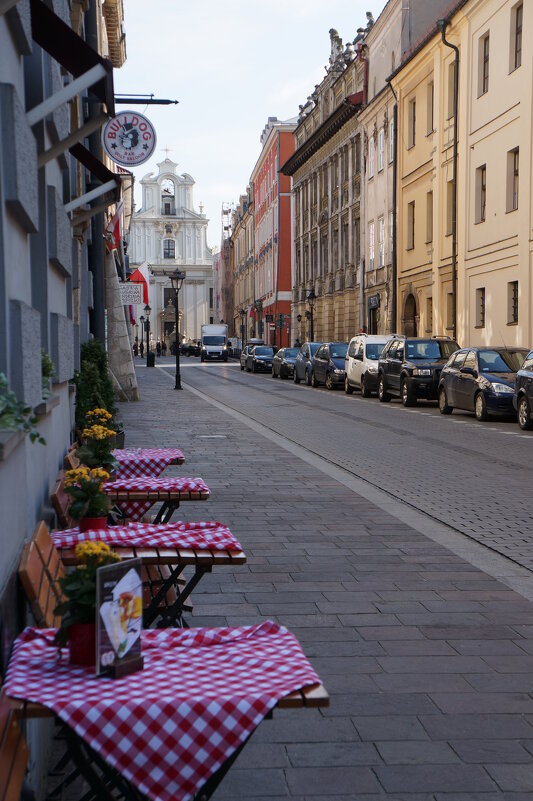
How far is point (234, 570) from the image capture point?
723 cm

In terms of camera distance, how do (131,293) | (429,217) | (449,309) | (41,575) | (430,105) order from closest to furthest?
(41,575) → (131,293) → (449,309) → (430,105) → (429,217)

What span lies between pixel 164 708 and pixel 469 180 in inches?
1232

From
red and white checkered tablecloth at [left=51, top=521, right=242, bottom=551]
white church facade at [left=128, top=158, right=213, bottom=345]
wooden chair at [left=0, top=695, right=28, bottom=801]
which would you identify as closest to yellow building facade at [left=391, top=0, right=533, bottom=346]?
red and white checkered tablecloth at [left=51, top=521, right=242, bottom=551]

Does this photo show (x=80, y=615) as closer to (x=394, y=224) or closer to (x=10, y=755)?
(x=10, y=755)

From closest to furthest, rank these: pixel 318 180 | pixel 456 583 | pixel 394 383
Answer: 1. pixel 456 583
2. pixel 394 383
3. pixel 318 180

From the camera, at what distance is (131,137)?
55.9 ft

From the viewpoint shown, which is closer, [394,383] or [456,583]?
[456,583]

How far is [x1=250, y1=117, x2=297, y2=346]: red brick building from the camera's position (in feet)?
245

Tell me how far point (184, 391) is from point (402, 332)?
35.3 ft

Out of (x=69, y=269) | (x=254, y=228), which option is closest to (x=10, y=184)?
(x=69, y=269)

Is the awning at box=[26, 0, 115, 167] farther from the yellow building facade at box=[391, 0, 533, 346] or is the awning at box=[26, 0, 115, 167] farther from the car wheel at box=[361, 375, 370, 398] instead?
the car wheel at box=[361, 375, 370, 398]

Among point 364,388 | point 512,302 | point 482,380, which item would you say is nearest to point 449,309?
point 364,388

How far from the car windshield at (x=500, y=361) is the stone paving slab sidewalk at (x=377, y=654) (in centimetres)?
1234

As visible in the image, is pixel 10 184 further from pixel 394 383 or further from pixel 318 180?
pixel 318 180
